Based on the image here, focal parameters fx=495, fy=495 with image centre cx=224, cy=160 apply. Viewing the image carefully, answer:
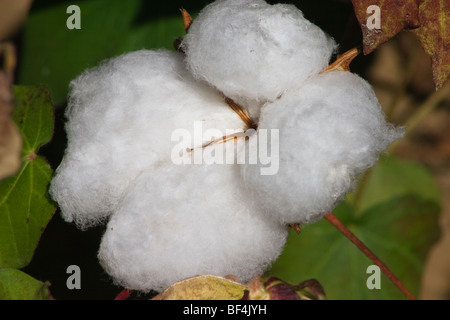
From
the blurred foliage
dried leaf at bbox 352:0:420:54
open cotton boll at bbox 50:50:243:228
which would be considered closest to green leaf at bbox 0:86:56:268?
open cotton boll at bbox 50:50:243:228

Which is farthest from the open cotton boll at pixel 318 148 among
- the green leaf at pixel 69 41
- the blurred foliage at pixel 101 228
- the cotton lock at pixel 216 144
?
the green leaf at pixel 69 41

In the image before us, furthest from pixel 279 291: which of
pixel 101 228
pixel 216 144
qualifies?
pixel 101 228

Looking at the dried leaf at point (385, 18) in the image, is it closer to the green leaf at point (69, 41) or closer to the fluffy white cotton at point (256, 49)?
the fluffy white cotton at point (256, 49)

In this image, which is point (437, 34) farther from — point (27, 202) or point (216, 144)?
point (27, 202)

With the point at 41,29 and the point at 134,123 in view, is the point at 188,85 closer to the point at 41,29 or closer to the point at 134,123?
the point at 134,123

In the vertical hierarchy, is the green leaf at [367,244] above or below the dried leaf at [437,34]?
below

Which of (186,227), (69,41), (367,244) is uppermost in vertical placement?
(69,41)

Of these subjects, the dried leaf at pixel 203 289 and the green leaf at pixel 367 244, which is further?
the green leaf at pixel 367 244
